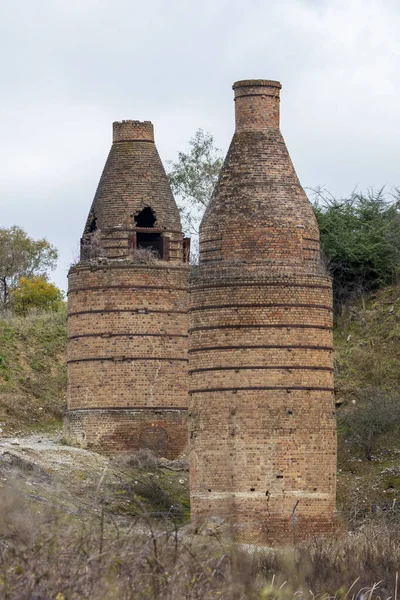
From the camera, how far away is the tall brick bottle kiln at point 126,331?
36.1m

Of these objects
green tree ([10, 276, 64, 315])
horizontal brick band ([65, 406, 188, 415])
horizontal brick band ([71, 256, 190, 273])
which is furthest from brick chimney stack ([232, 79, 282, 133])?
green tree ([10, 276, 64, 315])

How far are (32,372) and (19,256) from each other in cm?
2145

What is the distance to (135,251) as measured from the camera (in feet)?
120

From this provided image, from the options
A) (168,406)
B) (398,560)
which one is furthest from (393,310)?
(398,560)

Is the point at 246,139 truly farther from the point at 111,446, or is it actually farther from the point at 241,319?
the point at 111,446

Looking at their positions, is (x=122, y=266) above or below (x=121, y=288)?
above

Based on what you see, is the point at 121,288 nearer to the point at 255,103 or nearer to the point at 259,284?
the point at 255,103

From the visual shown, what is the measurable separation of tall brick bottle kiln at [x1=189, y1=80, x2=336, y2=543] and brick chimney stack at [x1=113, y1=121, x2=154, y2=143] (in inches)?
354

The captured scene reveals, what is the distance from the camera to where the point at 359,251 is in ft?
144

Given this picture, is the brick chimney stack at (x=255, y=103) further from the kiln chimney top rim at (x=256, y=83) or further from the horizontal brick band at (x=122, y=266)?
the horizontal brick band at (x=122, y=266)

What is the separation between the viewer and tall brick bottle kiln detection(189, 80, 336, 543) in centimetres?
2738

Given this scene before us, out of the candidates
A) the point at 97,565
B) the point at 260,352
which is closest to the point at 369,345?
the point at 260,352

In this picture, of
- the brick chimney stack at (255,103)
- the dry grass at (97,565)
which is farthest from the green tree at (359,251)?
the dry grass at (97,565)

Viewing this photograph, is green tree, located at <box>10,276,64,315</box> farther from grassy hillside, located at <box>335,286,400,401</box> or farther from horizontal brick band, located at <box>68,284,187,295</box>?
horizontal brick band, located at <box>68,284,187,295</box>
